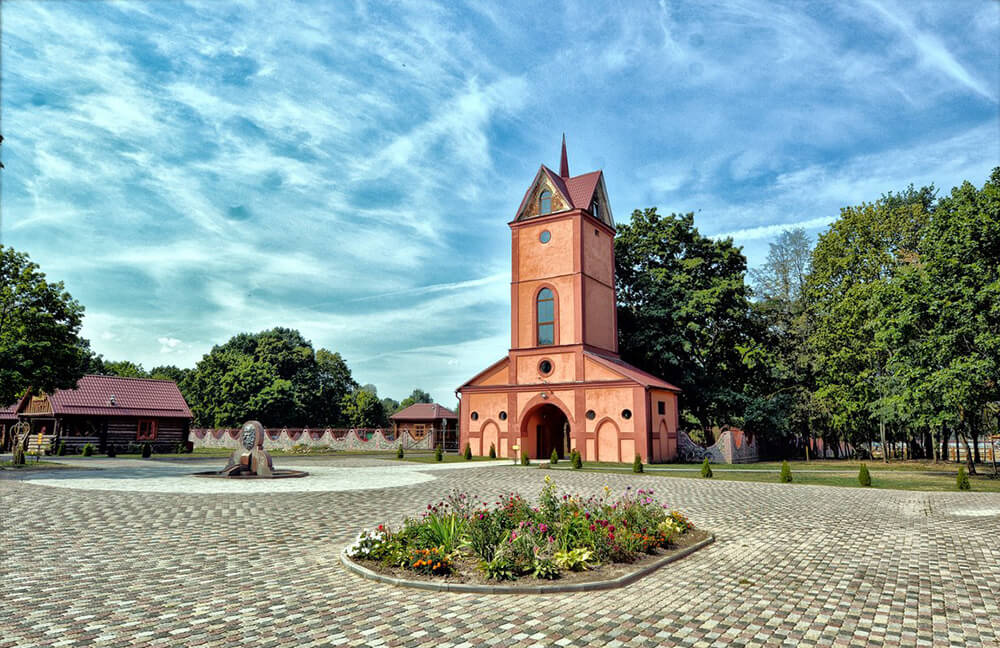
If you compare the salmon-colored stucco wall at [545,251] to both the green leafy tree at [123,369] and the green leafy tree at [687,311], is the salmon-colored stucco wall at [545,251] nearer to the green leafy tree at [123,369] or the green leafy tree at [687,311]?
the green leafy tree at [687,311]

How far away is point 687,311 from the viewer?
129 feet

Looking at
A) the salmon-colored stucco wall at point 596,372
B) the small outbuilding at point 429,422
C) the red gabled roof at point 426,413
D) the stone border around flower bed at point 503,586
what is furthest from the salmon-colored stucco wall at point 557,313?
the stone border around flower bed at point 503,586

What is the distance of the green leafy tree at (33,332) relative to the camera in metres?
25.4

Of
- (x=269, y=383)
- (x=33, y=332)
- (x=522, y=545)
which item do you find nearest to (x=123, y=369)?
(x=269, y=383)

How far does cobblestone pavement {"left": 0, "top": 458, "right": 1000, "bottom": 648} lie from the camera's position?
225 inches

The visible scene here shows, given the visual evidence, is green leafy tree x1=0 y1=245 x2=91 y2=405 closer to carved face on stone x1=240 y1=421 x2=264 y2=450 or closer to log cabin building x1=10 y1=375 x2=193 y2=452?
carved face on stone x1=240 y1=421 x2=264 y2=450

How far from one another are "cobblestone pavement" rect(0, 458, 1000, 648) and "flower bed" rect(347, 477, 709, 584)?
53 cm

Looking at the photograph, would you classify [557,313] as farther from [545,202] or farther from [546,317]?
[545,202]

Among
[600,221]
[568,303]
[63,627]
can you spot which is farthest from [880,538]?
[600,221]

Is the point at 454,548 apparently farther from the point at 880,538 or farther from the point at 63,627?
the point at 880,538

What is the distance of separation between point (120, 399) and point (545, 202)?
32914mm

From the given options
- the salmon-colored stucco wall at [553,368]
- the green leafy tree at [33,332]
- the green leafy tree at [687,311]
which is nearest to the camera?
the green leafy tree at [33,332]

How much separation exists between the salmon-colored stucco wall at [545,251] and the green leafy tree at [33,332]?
23463 mm

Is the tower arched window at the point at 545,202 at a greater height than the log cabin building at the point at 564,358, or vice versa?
the tower arched window at the point at 545,202
